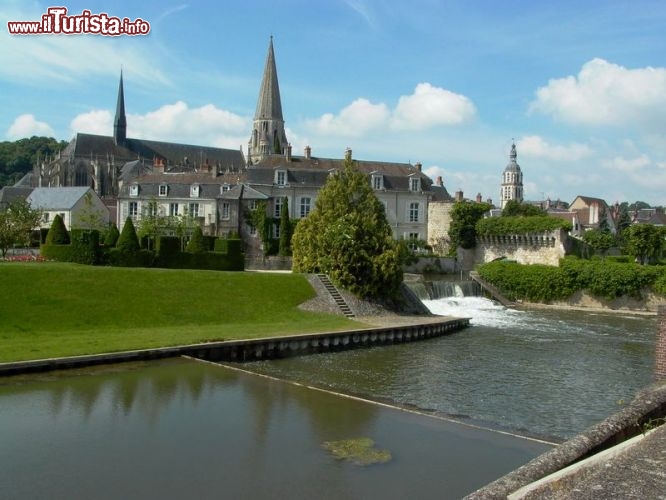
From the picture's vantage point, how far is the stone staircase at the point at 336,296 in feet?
114

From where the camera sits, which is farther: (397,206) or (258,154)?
(258,154)

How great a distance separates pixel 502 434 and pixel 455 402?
14.4ft

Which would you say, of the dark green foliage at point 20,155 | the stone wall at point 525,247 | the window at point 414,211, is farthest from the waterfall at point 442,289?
the dark green foliage at point 20,155

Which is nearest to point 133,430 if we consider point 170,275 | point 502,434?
point 502,434

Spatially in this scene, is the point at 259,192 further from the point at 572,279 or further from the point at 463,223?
the point at 572,279

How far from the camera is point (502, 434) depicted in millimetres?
15648

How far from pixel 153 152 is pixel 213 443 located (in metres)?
111

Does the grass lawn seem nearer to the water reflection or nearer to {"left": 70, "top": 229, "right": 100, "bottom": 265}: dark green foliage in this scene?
the water reflection

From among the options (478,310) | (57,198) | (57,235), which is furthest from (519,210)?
(57,235)

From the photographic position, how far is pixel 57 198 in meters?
68.6

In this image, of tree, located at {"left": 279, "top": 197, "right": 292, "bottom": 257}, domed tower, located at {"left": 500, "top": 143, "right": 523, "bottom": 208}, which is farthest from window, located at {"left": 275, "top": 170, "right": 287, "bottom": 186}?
domed tower, located at {"left": 500, "top": 143, "right": 523, "bottom": 208}

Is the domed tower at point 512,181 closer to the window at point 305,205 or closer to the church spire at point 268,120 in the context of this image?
the church spire at point 268,120

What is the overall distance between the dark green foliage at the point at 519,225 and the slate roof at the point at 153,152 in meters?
52.4

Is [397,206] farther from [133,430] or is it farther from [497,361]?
[133,430]
